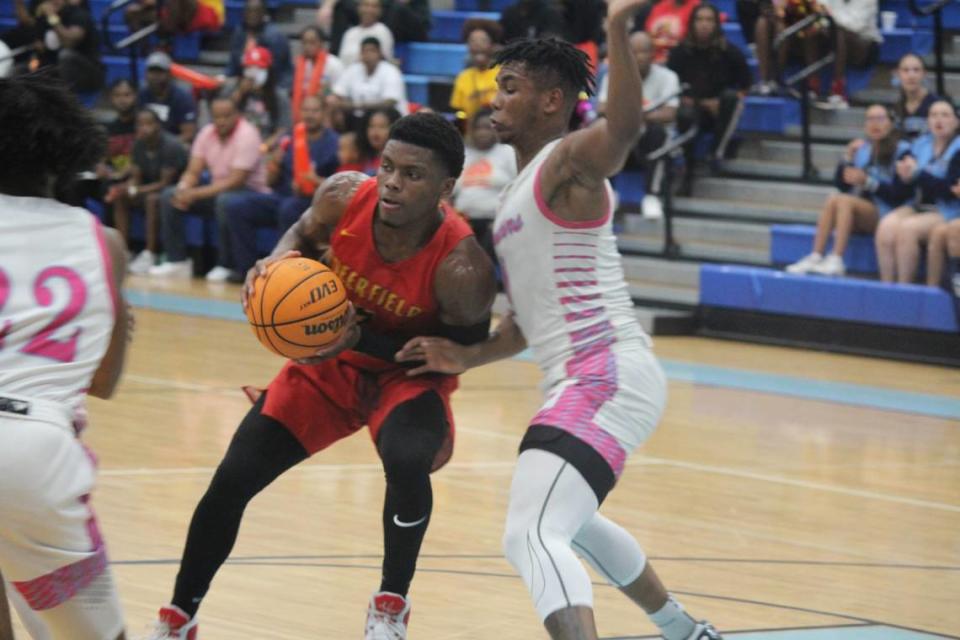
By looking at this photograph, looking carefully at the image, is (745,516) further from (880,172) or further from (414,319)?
(880,172)

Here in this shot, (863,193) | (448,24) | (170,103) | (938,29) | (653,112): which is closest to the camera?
(863,193)

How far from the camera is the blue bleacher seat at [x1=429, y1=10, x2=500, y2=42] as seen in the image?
17.0m

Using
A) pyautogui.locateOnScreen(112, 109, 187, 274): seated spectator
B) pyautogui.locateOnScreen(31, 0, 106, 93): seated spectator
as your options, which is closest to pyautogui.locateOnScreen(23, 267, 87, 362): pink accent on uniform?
pyautogui.locateOnScreen(112, 109, 187, 274): seated spectator

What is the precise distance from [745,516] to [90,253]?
4.09 m

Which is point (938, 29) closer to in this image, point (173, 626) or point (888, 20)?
point (888, 20)

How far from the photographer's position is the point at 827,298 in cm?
1208

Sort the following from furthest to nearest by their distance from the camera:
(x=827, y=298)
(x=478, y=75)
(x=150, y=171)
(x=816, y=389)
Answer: (x=150, y=171) < (x=478, y=75) < (x=827, y=298) < (x=816, y=389)

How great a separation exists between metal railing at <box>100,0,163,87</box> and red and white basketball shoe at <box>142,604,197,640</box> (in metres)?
13.4

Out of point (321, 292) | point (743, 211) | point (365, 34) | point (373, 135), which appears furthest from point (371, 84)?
point (321, 292)

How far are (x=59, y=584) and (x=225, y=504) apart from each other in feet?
4.64

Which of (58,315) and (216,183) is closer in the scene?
(58,315)

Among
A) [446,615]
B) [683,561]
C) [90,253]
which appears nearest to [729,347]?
[683,561]

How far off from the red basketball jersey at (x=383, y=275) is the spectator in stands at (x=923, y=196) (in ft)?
23.0

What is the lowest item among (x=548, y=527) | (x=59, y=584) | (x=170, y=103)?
(x=170, y=103)
